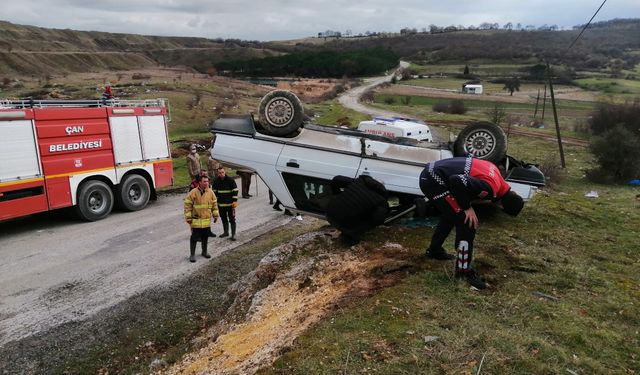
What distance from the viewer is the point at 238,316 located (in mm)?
5633

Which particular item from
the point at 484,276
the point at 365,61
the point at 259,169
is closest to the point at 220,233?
the point at 259,169

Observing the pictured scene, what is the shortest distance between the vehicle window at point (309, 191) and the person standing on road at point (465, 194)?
2328 mm

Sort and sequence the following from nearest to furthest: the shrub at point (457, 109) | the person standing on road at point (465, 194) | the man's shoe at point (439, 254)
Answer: the person standing on road at point (465, 194) → the man's shoe at point (439, 254) → the shrub at point (457, 109)

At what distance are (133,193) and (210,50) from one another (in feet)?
351

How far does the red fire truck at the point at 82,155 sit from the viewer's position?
368 inches

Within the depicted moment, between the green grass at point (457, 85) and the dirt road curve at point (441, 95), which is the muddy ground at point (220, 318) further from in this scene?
the green grass at point (457, 85)

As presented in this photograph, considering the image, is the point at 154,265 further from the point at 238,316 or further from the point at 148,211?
the point at 148,211

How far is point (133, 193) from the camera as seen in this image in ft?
38.7

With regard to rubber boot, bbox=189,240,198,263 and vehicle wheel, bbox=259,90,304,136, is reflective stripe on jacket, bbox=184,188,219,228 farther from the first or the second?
vehicle wheel, bbox=259,90,304,136

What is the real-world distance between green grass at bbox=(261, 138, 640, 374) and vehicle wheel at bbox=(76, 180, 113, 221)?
6902mm

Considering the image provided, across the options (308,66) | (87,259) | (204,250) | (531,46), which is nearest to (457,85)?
(308,66)

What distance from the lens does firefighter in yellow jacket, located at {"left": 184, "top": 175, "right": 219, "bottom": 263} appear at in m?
7.83

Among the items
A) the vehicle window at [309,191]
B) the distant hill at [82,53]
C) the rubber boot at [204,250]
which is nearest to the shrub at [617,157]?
the vehicle window at [309,191]

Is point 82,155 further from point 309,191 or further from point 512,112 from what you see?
point 512,112
